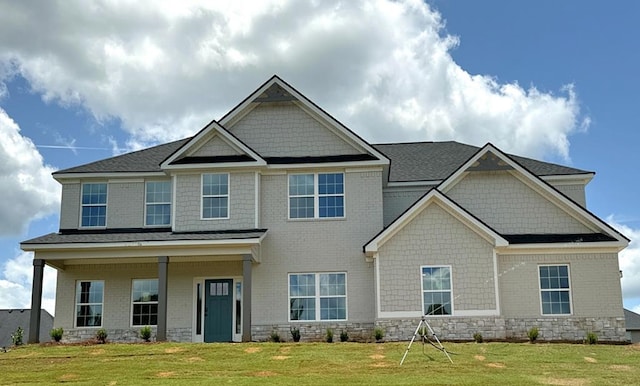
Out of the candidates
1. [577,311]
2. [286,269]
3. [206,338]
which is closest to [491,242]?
[577,311]

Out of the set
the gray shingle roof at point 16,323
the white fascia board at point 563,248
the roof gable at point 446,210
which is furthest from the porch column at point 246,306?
the gray shingle roof at point 16,323

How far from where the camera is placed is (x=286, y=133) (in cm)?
2761

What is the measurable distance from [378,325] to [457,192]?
19.0 ft

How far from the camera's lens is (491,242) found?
81.3ft

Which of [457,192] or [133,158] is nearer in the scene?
[457,192]

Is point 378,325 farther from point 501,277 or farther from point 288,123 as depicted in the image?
point 288,123

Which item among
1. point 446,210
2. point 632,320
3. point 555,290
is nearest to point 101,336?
point 446,210

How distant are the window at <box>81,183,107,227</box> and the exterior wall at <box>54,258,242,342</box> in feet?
5.97

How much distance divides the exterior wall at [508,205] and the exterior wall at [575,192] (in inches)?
107

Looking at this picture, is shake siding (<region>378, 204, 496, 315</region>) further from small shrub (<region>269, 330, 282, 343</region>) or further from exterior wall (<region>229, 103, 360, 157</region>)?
exterior wall (<region>229, 103, 360, 157</region>)

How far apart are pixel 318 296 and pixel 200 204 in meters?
5.39

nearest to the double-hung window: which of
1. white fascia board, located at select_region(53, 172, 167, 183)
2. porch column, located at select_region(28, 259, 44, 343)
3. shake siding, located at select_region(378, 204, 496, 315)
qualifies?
porch column, located at select_region(28, 259, 44, 343)

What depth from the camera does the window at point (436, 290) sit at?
24547 mm

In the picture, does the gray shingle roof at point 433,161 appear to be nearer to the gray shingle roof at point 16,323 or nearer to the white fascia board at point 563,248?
the white fascia board at point 563,248
